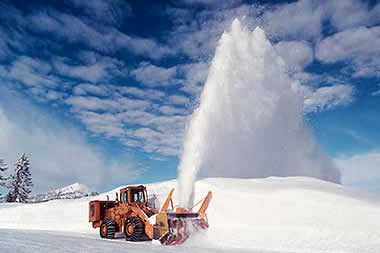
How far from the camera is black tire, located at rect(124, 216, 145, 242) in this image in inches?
744

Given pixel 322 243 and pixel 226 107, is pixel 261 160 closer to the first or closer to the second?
pixel 226 107

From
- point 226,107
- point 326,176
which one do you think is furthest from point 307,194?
point 326,176

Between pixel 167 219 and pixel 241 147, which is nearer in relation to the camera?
pixel 167 219

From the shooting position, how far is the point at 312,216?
18.1 meters

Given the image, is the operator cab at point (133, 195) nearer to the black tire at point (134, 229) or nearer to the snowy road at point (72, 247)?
the black tire at point (134, 229)

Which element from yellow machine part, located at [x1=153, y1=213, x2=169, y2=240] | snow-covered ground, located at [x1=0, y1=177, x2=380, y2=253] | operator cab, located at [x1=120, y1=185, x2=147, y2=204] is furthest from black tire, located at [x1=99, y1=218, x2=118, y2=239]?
yellow machine part, located at [x1=153, y1=213, x2=169, y2=240]

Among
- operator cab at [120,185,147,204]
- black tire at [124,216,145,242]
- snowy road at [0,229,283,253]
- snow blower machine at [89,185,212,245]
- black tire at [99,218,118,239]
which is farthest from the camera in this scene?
operator cab at [120,185,147,204]

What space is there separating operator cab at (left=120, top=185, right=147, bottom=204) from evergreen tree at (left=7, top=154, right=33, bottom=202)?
48.8m

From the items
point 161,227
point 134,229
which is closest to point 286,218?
point 161,227

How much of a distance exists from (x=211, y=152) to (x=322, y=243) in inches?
503

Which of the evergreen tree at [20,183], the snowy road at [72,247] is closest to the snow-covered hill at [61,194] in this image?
the evergreen tree at [20,183]

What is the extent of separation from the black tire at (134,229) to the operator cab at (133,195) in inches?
63.3

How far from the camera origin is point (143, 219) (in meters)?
19.4

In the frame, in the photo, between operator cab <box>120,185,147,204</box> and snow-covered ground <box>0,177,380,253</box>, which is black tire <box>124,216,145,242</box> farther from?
operator cab <box>120,185,147,204</box>
